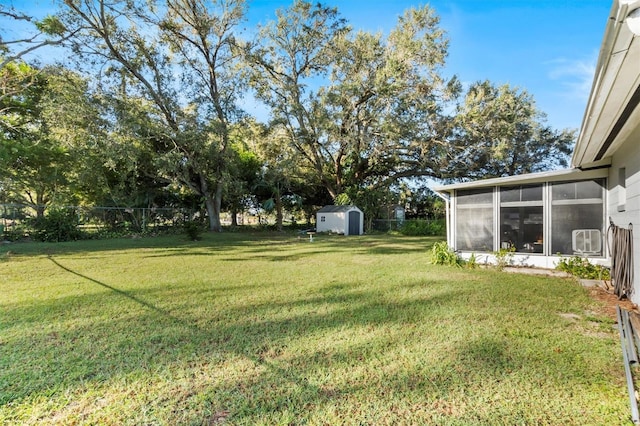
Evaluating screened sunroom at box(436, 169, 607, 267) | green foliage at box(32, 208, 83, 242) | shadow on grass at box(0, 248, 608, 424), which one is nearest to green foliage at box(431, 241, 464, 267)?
screened sunroom at box(436, 169, 607, 267)

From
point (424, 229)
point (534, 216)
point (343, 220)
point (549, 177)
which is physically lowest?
point (424, 229)

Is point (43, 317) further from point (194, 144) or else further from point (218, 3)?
point (218, 3)

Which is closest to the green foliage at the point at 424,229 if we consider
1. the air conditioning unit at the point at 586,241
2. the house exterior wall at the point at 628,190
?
the air conditioning unit at the point at 586,241

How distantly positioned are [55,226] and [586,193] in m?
17.1

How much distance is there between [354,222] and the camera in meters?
17.6

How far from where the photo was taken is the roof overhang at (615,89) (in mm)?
1670

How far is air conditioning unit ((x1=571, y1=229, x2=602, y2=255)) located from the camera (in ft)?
19.0

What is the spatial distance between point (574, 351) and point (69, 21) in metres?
18.1

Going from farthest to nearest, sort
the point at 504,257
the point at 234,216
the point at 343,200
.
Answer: the point at 234,216 < the point at 343,200 < the point at 504,257

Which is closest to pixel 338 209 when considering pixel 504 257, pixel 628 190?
pixel 504 257

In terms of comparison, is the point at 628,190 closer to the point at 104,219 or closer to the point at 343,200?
the point at 343,200

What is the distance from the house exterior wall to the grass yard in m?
0.92

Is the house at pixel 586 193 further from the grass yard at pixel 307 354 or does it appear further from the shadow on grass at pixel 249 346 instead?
the shadow on grass at pixel 249 346

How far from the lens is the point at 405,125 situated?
16.0 meters
